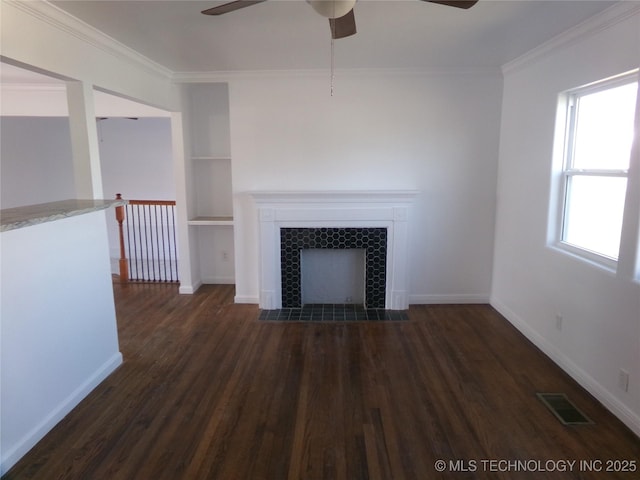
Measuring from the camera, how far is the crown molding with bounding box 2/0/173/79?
2.31m

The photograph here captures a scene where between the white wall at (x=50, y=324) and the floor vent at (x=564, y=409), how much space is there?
3.16 meters

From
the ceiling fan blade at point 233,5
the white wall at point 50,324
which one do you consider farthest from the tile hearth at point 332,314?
the ceiling fan blade at point 233,5

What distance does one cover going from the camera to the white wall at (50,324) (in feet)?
7.01

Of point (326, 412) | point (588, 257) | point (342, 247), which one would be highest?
point (588, 257)

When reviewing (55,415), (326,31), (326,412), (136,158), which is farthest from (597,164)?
(136,158)

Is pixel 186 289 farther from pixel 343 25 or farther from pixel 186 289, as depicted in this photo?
pixel 343 25

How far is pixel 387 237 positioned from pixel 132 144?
6.52m

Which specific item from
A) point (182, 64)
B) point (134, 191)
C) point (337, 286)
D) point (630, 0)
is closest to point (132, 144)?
point (134, 191)

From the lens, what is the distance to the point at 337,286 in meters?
4.63

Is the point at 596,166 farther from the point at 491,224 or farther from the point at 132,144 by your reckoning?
the point at 132,144

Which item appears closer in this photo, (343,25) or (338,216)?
(343,25)

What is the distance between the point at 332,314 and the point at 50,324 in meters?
2.62

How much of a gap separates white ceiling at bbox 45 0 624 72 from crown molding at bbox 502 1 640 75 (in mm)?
57

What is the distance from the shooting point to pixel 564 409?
261 cm
